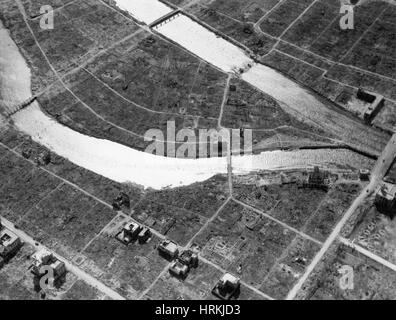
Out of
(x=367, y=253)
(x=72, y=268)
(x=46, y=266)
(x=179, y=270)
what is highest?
(x=46, y=266)

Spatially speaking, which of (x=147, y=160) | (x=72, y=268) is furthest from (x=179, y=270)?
(x=147, y=160)

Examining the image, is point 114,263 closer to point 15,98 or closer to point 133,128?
point 133,128

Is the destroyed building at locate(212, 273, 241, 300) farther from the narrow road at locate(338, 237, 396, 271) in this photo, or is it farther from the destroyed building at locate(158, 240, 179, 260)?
the narrow road at locate(338, 237, 396, 271)

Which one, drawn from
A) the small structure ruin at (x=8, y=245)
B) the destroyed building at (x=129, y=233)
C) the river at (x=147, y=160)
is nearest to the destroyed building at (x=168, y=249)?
the destroyed building at (x=129, y=233)

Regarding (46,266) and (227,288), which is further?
(46,266)

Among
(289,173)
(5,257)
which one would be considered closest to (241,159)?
(289,173)

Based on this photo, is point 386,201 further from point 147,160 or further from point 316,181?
point 147,160

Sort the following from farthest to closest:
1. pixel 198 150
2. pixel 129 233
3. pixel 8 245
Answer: pixel 198 150, pixel 129 233, pixel 8 245
